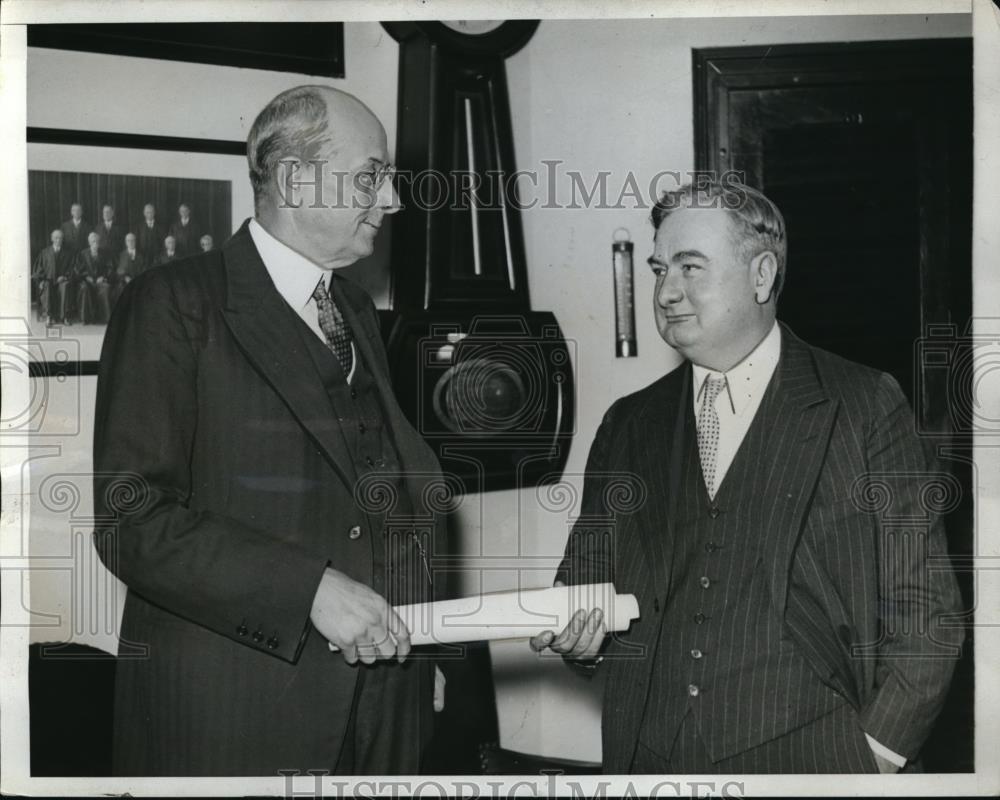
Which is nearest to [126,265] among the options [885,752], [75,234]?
[75,234]

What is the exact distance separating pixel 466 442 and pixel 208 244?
528mm

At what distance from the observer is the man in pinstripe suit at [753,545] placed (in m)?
1.51

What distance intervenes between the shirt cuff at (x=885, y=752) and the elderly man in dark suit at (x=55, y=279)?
1.47 metres

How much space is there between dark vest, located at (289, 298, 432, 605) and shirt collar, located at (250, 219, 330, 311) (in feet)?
0.12

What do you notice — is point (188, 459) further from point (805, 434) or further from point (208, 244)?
point (805, 434)

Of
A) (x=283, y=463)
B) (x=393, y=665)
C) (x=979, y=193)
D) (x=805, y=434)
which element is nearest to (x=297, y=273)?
(x=283, y=463)

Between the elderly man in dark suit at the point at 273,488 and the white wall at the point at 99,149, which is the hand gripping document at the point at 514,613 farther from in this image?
the white wall at the point at 99,149

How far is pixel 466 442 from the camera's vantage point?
1.59 metres

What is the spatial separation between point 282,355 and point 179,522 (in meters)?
0.30

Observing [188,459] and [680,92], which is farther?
[680,92]

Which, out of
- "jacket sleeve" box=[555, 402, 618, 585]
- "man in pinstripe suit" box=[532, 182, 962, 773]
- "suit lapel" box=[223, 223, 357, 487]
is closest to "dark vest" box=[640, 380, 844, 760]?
"man in pinstripe suit" box=[532, 182, 962, 773]

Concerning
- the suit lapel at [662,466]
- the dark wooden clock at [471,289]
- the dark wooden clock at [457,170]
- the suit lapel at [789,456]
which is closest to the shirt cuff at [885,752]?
the suit lapel at [789,456]

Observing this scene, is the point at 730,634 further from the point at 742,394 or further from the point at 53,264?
the point at 53,264

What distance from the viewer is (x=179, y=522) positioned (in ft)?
4.90
